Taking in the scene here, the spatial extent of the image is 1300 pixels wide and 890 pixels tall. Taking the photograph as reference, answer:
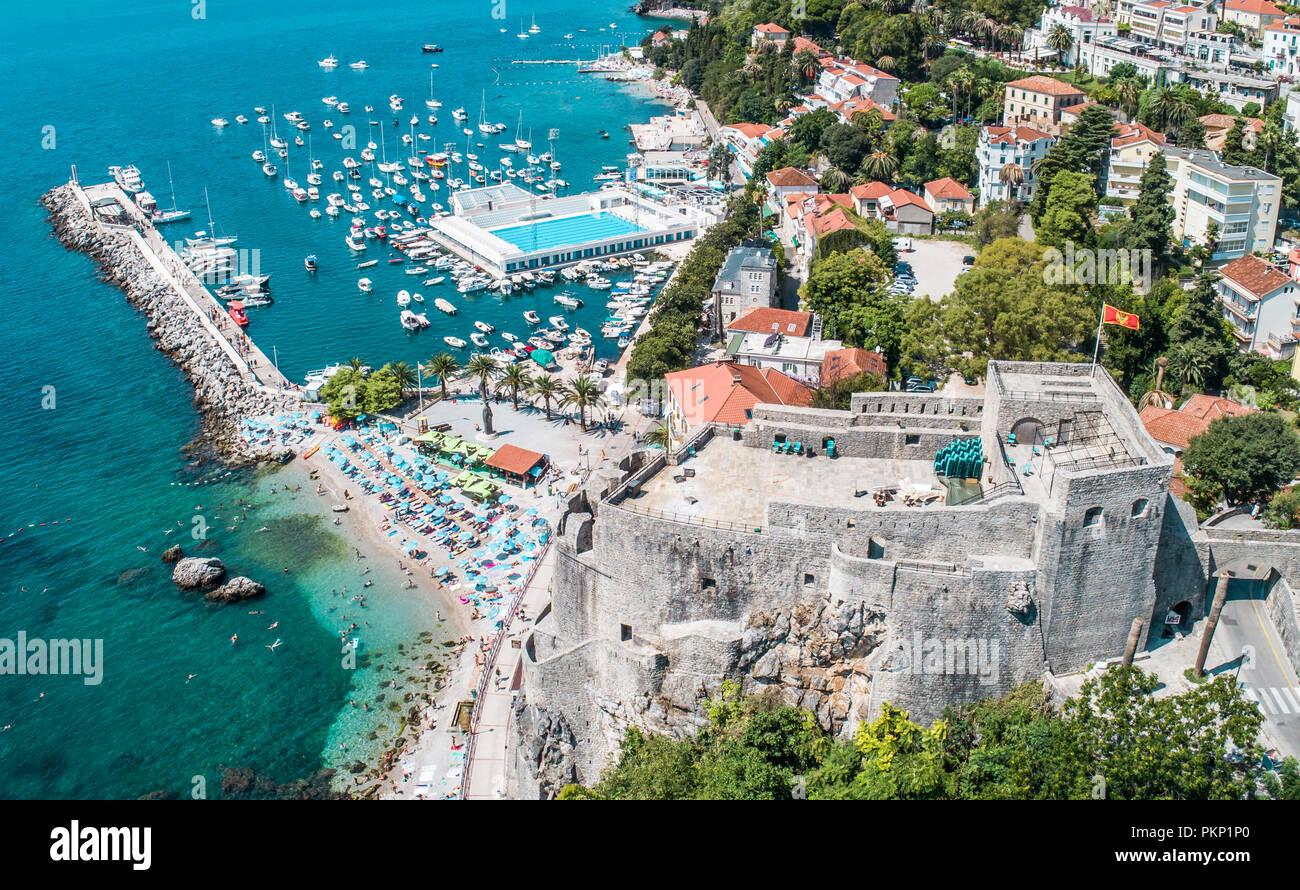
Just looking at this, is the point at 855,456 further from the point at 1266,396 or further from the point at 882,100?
the point at 882,100

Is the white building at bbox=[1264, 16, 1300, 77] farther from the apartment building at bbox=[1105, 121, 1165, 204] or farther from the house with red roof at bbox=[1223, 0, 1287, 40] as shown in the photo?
the apartment building at bbox=[1105, 121, 1165, 204]

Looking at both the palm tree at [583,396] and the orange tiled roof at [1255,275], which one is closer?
the orange tiled roof at [1255,275]

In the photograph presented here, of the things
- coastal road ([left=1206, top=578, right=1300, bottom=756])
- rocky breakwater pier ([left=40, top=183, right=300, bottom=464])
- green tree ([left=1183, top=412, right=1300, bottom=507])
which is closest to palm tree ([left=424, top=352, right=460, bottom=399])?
rocky breakwater pier ([left=40, top=183, right=300, bottom=464])

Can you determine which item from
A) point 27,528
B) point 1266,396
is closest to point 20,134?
point 27,528

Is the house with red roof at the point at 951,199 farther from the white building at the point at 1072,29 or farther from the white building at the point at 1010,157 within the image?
the white building at the point at 1072,29

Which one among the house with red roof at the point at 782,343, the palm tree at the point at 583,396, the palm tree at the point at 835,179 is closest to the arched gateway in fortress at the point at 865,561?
the house with red roof at the point at 782,343

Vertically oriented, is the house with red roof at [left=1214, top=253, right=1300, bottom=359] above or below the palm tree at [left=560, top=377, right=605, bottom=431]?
above

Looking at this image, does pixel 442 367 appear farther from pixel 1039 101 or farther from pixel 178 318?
pixel 1039 101
